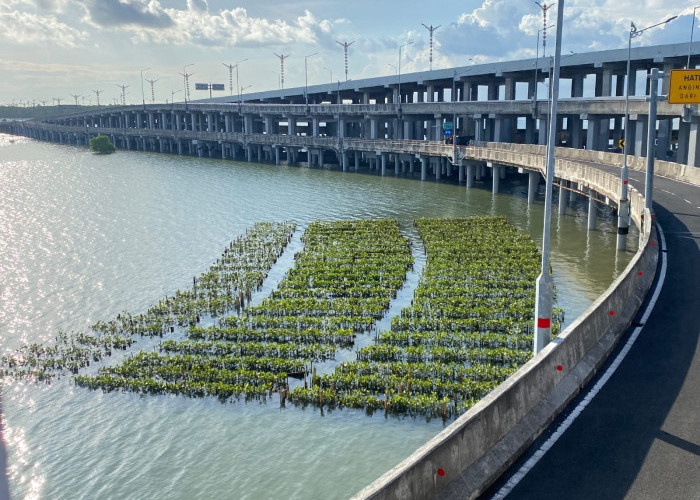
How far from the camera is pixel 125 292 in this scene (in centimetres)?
3994

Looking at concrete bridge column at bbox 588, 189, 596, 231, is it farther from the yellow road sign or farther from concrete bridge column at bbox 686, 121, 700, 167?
concrete bridge column at bbox 686, 121, 700, 167

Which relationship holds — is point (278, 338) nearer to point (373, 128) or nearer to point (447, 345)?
point (447, 345)

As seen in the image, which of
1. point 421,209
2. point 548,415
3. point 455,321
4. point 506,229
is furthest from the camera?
point 421,209

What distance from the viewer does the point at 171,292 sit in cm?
3941

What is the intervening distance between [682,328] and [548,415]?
27.9 feet

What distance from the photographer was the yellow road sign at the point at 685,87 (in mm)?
43750

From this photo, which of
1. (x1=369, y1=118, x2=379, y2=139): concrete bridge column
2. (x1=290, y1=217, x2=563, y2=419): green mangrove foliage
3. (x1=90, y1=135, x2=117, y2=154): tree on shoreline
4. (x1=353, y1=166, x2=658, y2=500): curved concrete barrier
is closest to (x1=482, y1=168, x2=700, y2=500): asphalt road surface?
(x1=353, y1=166, x2=658, y2=500): curved concrete barrier

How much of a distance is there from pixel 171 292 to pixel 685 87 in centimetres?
3546

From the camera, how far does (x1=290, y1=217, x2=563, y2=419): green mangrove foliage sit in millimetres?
24281

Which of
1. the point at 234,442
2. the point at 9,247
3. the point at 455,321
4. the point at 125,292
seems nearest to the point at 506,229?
the point at 455,321

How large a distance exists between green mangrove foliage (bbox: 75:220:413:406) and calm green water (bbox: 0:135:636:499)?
0.90 metres

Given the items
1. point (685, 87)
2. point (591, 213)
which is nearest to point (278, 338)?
point (685, 87)

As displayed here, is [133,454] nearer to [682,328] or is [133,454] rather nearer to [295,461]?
[295,461]

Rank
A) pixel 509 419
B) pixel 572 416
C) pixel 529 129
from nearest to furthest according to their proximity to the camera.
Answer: pixel 509 419 → pixel 572 416 → pixel 529 129
